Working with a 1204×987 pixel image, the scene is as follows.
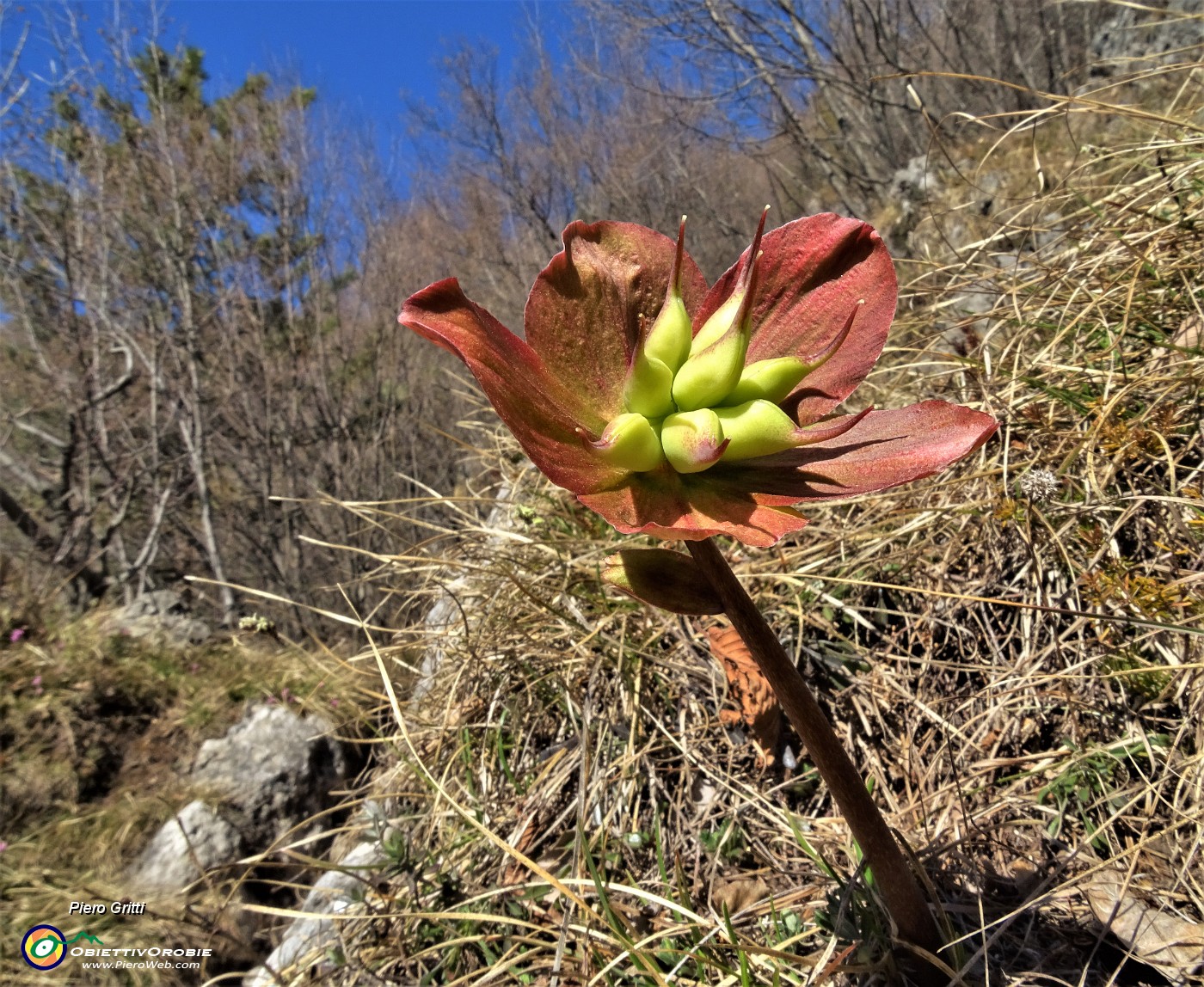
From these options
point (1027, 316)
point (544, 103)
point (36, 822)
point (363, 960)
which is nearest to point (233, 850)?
point (36, 822)

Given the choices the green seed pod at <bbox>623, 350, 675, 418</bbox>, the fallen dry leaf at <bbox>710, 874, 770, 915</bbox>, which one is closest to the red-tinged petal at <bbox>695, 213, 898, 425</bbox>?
the green seed pod at <bbox>623, 350, 675, 418</bbox>

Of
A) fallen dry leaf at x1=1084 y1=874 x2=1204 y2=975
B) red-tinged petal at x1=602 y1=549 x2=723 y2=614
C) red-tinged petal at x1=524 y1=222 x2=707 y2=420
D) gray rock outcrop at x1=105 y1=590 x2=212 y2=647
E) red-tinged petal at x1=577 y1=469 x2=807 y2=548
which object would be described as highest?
gray rock outcrop at x1=105 y1=590 x2=212 y2=647

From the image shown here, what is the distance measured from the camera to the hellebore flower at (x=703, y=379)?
0.55 meters

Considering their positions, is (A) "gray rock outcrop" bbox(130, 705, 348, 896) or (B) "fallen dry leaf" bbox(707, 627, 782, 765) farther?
(A) "gray rock outcrop" bbox(130, 705, 348, 896)

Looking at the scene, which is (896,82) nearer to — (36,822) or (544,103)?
(544,103)

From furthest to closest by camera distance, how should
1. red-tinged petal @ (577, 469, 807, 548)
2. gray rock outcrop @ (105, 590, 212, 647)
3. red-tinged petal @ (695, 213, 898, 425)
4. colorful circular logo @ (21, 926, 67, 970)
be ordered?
1. gray rock outcrop @ (105, 590, 212, 647)
2. colorful circular logo @ (21, 926, 67, 970)
3. red-tinged petal @ (695, 213, 898, 425)
4. red-tinged petal @ (577, 469, 807, 548)

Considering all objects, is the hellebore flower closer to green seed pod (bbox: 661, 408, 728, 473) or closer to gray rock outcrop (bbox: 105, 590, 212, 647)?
green seed pod (bbox: 661, 408, 728, 473)

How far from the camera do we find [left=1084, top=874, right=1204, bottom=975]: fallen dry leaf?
0.74 m

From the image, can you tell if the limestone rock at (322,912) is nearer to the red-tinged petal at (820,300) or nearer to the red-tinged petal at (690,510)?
the red-tinged petal at (690,510)

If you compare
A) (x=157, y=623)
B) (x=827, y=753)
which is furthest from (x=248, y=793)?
(x=827, y=753)

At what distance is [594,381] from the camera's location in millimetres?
660

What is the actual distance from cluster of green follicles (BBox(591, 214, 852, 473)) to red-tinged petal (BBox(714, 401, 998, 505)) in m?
0.02

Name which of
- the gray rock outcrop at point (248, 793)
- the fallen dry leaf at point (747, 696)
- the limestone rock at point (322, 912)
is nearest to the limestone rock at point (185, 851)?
the gray rock outcrop at point (248, 793)

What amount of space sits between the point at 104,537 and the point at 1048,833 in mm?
6286
